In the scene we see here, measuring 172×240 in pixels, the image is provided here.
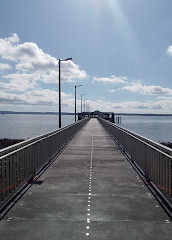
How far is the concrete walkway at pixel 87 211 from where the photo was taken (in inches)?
198

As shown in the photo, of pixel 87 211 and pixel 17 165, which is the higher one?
pixel 17 165

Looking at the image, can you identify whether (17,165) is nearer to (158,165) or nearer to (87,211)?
(87,211)

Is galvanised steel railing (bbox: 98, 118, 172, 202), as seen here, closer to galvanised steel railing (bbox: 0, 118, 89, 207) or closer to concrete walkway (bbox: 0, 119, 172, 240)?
concrete walkway (bbox: 0, 119, 172, 240)

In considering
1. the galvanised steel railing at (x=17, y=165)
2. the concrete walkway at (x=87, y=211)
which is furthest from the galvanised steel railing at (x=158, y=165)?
the galvanised steel railing at (x=17, y=165)

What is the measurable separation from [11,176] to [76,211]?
1.84m

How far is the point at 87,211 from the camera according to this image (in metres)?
6.14

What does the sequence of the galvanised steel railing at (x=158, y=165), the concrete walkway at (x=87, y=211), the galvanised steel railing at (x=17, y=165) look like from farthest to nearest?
the galvanised steel railing at (x=158, y=165), the galvanised steel railing at (x=17, y=165), the concrete walkway at (x=87, y=211)

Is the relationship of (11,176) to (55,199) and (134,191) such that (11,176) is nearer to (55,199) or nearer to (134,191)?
(55,199)

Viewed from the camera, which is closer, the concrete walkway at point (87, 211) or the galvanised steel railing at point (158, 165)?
the concrete walkway at point (87, 211)

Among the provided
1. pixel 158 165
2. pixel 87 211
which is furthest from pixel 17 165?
pixel 158 165

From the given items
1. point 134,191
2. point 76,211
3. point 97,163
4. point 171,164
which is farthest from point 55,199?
point 97,163

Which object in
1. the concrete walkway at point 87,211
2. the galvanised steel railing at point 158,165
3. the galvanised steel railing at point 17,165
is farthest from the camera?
the galvanised steel railing at point 158,165

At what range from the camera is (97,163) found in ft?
40.2

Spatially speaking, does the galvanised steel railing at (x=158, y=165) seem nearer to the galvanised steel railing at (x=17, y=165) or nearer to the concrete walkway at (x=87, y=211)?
A: the concrete walkway at (x=87, y=211)
